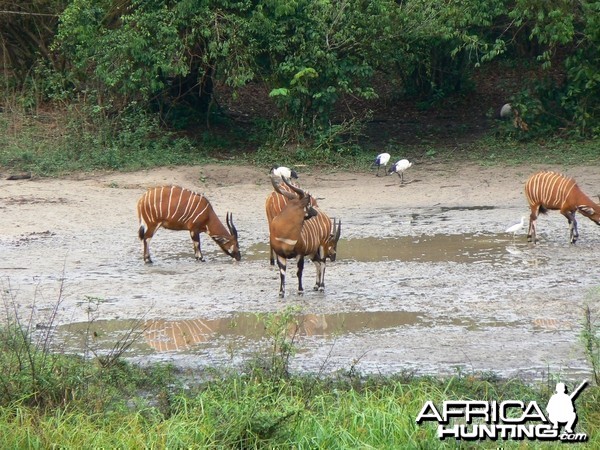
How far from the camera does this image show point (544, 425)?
5.74 m

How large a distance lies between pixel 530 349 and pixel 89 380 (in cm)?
356

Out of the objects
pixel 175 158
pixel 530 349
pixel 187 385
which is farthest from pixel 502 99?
→ pixel 187 385

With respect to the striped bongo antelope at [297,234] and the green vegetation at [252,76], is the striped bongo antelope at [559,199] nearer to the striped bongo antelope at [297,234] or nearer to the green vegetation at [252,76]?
the striped bongo antelope at [297,234]

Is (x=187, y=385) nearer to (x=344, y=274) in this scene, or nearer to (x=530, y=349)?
(x=530, y=349)

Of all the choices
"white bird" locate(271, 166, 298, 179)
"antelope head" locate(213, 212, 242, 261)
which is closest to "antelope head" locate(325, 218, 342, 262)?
"antelope head" locate(213, 212, 242, 261)

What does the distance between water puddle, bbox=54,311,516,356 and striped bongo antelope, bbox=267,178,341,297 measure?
74 centimetres

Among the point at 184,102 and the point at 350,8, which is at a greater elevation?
the point at 350,8

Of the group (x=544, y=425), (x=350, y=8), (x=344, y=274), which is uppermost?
(x=350, y=8)

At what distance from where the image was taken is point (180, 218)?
12.1 m

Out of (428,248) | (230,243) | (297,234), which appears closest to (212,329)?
→ (297,234)

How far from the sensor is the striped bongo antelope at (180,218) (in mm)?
11977

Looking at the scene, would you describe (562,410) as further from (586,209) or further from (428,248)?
(586,209)

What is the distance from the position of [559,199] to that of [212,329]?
5.74 m

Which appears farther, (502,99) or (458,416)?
(502,99)
